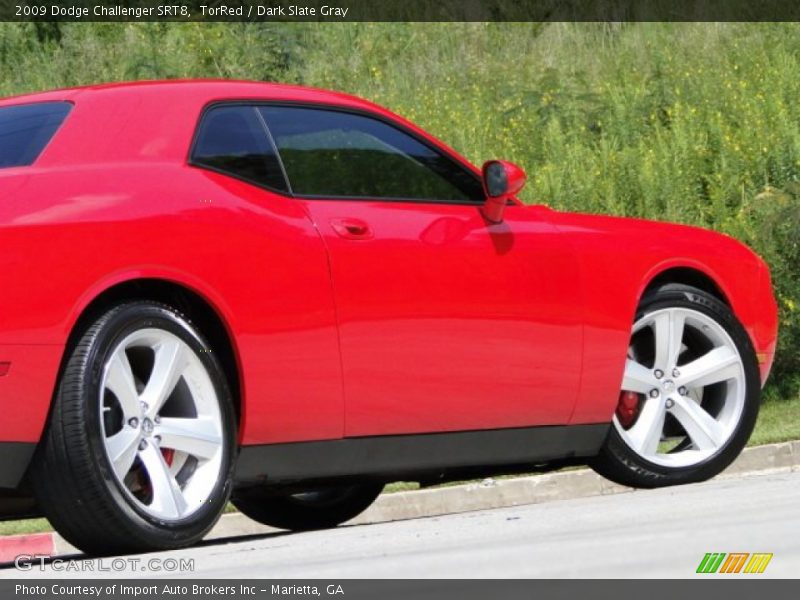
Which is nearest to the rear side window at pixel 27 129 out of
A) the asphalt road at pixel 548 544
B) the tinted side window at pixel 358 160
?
the tinted side window at pixel 358 160

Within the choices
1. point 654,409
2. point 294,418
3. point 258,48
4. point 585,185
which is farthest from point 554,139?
point 294,418

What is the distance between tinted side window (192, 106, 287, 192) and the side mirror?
1010mm

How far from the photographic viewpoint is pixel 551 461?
7.53 meters

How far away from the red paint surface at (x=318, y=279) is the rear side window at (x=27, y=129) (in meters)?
0.06

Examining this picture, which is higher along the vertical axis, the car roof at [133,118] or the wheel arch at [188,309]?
the car roof at [133,118]

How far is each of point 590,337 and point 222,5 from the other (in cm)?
1577

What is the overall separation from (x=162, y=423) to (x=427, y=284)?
1.25m

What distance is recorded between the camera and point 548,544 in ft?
17.2

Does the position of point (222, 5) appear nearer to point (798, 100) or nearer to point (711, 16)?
point (711, 16)

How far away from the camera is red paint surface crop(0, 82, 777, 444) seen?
18.3ft

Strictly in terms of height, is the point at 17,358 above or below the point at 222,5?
above

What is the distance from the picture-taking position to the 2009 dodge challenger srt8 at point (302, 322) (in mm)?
5605

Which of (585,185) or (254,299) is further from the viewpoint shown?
(585,185)

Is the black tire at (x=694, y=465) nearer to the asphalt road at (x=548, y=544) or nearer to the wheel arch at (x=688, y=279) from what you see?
the wheel arch at (x=688, y=279)
